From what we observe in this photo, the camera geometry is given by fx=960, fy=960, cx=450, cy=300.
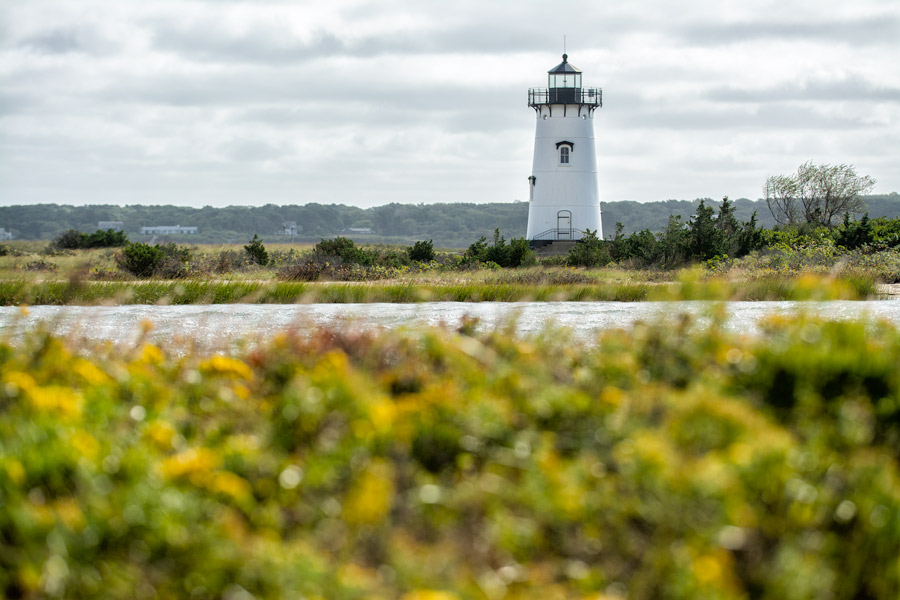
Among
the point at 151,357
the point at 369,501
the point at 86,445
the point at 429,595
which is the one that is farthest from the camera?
the point at 151,357

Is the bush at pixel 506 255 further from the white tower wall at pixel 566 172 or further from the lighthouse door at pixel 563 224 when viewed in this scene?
the white tower wall at pixel 566 172

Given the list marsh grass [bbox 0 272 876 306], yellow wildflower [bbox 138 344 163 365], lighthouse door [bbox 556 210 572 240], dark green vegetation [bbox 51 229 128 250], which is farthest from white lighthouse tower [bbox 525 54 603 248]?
yellow wildflower [bbox 138 344 163 365]

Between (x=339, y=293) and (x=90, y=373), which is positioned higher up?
(x=90, y=373)

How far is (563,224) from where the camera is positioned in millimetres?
41125

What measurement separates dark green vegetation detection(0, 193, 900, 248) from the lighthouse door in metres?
65.1

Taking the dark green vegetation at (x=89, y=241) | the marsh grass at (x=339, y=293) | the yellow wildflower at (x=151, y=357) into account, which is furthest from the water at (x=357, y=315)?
the dark green vegetation at (x=89, y=241)

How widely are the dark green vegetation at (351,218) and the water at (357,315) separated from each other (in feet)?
299

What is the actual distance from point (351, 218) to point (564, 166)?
274 ft

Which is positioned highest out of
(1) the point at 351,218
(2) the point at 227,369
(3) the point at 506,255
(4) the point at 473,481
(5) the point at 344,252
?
(1) the point at 351,218

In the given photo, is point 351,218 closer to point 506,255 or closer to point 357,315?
point 506,255

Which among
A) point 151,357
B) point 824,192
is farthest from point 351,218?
point 151,357

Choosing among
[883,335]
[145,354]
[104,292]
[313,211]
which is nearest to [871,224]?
[104,292]

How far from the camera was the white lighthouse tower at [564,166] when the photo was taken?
4128 cm

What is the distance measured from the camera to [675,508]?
123 inches
